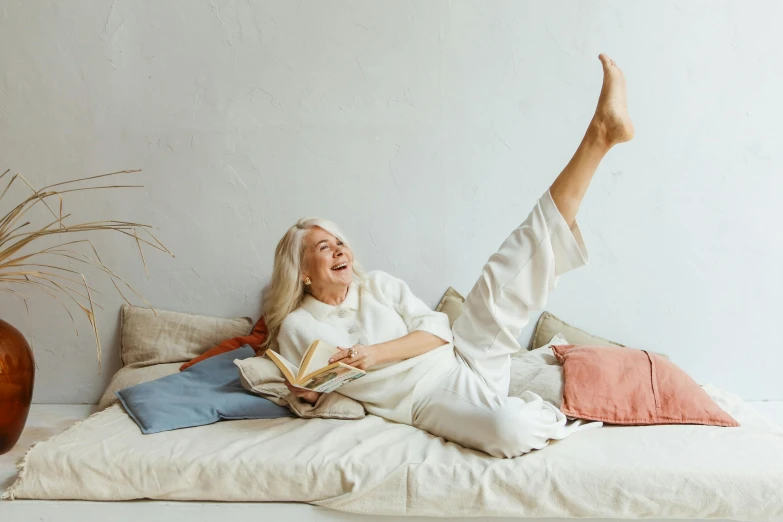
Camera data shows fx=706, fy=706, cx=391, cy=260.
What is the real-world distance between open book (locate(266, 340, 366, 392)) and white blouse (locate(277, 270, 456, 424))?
0.71 ft

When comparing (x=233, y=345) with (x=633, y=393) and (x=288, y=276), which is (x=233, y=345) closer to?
(x=288, y=276)

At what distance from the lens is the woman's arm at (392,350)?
2.11 meters

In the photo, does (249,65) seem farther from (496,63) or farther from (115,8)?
(496,63)

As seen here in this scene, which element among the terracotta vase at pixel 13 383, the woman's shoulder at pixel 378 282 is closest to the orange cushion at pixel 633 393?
the woman's shoulder at pixel 378 282

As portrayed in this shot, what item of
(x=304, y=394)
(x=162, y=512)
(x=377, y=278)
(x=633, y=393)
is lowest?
(x=162, y=512)

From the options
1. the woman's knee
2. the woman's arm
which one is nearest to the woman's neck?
the woman's arm

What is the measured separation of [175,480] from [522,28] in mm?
2086

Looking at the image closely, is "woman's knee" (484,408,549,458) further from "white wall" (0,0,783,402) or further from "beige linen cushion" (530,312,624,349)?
"white wall" (0,0,783,402)

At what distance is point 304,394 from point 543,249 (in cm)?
86

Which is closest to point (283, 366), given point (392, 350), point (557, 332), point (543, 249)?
point (392, 350)

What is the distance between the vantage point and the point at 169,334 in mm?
2764

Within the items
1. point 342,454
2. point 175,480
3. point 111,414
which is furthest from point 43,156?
point 342,454

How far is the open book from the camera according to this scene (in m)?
1.93

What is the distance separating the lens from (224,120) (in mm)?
2840
